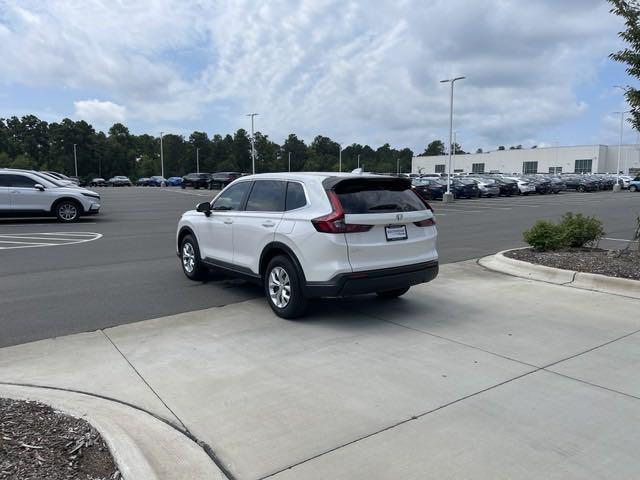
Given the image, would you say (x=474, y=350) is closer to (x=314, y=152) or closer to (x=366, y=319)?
(x=366, y=319)

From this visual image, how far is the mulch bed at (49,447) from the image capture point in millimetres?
2939

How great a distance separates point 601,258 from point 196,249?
6.71m

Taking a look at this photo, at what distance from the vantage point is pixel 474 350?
5.25 meters

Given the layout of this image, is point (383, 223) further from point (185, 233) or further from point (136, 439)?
point (185, 233)

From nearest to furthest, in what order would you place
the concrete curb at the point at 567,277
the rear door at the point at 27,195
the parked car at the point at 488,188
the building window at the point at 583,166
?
the concrete curb at the point at 567,277
the rear door at the point at 27,195
the parked car at the point at 488,188
the building window at the point at 583,166

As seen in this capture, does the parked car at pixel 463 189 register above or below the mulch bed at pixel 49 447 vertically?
above

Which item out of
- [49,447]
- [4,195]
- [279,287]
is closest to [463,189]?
[4,195]

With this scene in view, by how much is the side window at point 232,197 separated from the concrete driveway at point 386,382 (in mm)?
1452

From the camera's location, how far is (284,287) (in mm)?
6348

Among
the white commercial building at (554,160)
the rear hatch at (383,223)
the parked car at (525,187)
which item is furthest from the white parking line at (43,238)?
the white commercial building at (554,160)

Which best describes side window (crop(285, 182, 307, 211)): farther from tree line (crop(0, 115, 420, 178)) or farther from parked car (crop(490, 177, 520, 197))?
tree line (crop(0, 115, 420, 178))

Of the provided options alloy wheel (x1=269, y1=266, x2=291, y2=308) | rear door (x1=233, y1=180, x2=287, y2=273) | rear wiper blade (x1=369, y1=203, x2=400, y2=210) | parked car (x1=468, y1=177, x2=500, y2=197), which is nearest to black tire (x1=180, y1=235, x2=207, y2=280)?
rear door (x1=233, y1=180, x2=287, y2=273)

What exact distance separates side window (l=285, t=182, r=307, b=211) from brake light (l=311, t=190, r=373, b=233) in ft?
1.51

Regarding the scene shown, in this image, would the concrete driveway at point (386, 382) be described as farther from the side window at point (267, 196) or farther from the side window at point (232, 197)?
the side window at point (232, 197)
